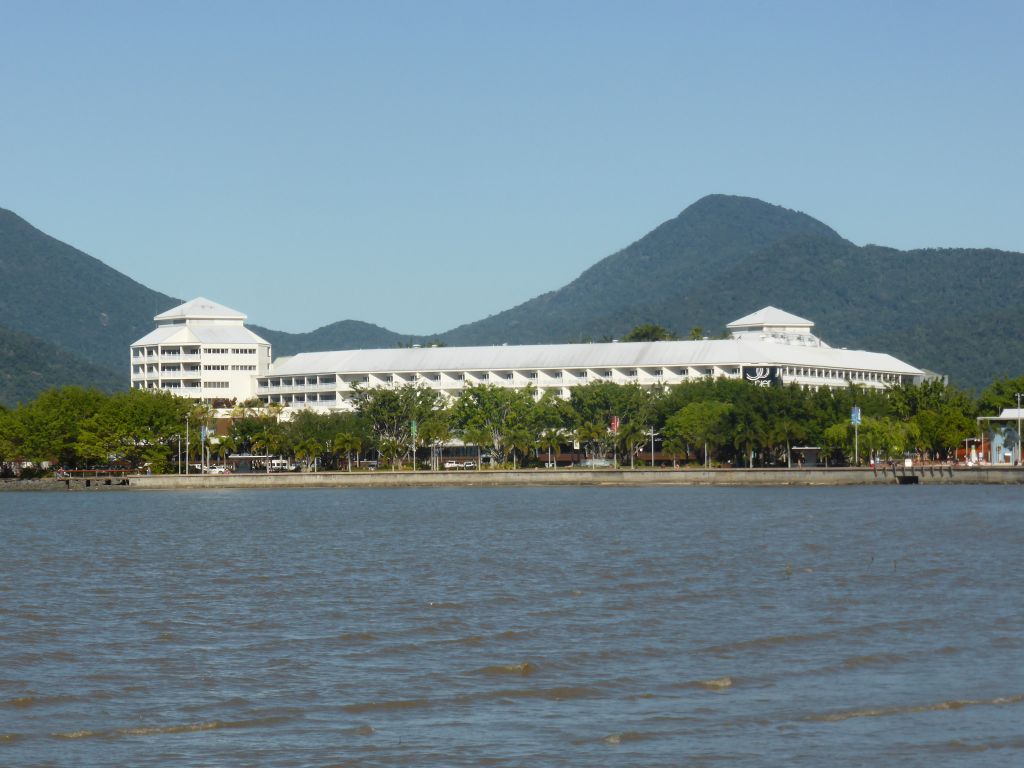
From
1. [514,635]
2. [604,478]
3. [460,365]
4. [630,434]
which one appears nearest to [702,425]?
[630,434]

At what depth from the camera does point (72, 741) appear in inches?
757

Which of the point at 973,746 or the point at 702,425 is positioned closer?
the point at 973,746

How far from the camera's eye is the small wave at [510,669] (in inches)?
944

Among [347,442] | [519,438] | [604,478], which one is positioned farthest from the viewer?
[347,442]

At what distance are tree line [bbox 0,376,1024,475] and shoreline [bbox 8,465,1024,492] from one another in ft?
14.4

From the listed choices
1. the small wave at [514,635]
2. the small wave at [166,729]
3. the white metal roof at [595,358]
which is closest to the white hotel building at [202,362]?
the white metal roof at [595,358]

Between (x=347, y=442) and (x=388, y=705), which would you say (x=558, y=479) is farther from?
(x=388, y=705)

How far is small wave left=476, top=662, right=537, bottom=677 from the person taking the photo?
2398 centimetres

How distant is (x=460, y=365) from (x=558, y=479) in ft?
149

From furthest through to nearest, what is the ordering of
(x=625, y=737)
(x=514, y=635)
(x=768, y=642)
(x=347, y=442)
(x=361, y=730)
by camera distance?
(x=347, y=442) < (x=514, y=635) < (x=768, y=642) < (x=361, y=730) < (x=625, y=737)

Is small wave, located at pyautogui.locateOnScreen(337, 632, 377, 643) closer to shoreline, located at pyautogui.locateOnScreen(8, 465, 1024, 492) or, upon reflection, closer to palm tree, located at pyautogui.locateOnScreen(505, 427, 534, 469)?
shoreline, located at pyautogui.locateOnScreen(8, 465, 1024, 492)

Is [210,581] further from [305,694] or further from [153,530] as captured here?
[153,530]

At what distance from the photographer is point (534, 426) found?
15025cm

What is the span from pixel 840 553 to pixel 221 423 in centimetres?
13336
